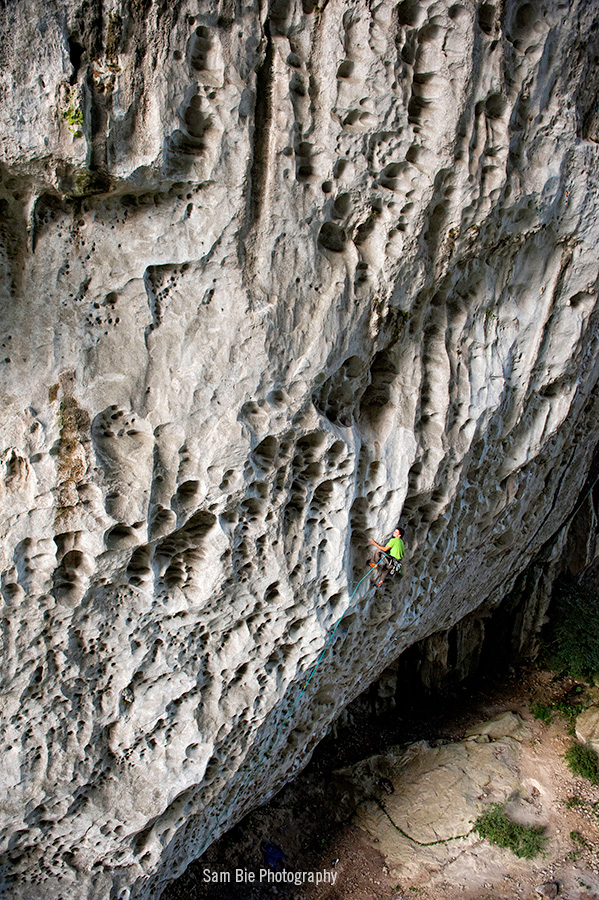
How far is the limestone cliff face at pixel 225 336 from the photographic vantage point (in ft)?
10.9

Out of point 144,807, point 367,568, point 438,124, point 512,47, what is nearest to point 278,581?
point 367,568

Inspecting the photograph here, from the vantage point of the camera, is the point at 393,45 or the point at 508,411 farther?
the point at 508,411

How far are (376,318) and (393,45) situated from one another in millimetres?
1632

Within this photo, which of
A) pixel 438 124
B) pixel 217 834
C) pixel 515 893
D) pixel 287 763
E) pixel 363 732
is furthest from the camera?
pixel 363 732

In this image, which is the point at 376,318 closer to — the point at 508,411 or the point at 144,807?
the point at 508,411

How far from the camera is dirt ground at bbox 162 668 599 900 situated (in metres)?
5.99

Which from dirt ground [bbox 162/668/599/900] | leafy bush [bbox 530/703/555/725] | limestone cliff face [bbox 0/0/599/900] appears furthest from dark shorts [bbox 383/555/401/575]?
leafy bush [bbox 530/703/555/725]

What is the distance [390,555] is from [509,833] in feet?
13.3

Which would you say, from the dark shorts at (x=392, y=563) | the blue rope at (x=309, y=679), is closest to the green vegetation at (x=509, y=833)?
the blue rope at (x=309, y=679)

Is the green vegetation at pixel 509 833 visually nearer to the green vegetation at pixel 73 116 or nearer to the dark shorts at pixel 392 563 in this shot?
the dark shorts at pixel 392 563

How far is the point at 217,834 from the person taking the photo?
5.30 metres

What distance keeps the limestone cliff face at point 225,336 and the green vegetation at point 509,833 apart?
300 cm

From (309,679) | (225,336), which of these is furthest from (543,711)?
(225,336)

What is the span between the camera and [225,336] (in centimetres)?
366
